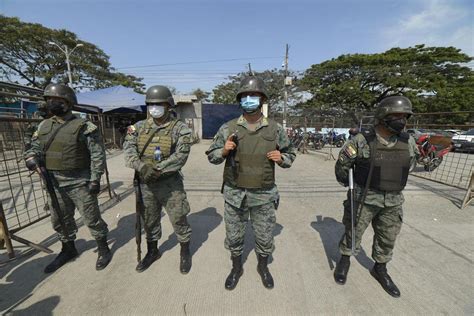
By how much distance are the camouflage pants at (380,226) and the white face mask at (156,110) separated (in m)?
2.12

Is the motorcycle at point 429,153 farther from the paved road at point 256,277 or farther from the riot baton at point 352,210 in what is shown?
the riot baton at point 352,210

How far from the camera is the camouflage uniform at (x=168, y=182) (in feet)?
7.50

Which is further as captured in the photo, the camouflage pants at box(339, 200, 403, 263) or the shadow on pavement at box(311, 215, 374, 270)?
the shadow on pavement at box(311, 215, 374, 270)

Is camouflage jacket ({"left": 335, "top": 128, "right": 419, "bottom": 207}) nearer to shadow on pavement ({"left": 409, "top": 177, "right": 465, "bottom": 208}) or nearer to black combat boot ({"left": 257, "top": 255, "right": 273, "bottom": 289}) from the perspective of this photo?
black combat boot ({"left": 257, "top": 255, "right": 273, "bottom": 289})

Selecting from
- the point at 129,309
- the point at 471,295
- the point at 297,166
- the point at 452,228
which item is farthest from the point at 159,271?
the point at 297,166

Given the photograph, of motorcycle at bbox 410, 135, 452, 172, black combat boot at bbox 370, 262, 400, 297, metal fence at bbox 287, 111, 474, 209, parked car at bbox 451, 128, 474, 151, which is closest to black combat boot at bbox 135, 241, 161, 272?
black combat boot at bbox 370, 262, 400, 297

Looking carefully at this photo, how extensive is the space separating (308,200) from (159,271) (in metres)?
3.29

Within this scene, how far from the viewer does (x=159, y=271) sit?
8.02ft

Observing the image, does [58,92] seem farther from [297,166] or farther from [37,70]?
[37,70]

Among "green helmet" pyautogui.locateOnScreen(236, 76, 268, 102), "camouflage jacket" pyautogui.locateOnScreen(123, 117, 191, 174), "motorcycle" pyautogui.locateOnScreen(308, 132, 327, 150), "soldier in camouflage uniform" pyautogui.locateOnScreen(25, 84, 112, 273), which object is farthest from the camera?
"motorcycle" pyautogui.locateOnScreen(308, 132, 327, 150)

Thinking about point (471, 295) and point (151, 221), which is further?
point (151, 221)

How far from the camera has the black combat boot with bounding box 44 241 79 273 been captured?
245 cm

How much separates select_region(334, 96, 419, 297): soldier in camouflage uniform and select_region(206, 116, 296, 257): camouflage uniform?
2.10 feet

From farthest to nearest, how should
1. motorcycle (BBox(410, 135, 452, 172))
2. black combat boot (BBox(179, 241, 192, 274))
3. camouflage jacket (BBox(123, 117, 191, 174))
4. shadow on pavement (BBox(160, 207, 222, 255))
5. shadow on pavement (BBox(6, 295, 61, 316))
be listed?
motorcycle (BBox(410, 135, 452, 172)) → shadow on pavement (BBox(160, 207, 222, 255)) → black combat boot (BBox(179, 241, 192, 274)) → camouflage jacket (BBox(123, 117, 191, 174)) → shadow on pavement (BBox(6, 295, 61, 316))
